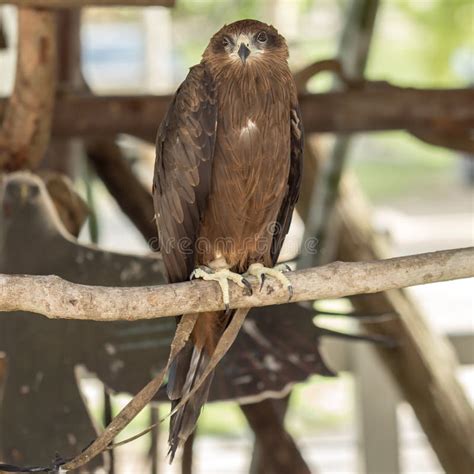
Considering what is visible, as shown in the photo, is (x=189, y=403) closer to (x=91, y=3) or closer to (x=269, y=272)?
(x=269, y=272)

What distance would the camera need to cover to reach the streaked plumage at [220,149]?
2615 millimetres

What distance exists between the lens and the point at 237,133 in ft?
8.70

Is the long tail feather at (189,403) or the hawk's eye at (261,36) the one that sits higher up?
the hawk's eye at (261,36)

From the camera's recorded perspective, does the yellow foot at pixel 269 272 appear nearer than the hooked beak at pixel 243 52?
Yes

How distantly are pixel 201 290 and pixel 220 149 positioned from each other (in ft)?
1.70

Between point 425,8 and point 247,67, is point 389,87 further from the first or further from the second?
point 425,8

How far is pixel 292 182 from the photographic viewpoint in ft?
9.29

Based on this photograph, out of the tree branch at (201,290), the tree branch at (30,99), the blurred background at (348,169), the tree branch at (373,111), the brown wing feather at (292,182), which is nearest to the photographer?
the tree branch at (201,290)

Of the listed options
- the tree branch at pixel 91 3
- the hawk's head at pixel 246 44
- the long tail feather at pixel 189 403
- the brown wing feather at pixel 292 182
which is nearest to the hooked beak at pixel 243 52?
the hawk's head at pixel 246 44

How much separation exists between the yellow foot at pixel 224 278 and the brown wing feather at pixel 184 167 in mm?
46

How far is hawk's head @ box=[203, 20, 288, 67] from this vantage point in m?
2.66

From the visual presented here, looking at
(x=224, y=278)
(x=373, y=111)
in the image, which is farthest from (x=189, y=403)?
(x=373, y=111)

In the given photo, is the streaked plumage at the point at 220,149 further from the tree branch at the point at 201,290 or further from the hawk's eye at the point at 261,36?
the tree branch at the point at 201,290

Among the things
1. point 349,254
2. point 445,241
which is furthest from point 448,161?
point 349,254
